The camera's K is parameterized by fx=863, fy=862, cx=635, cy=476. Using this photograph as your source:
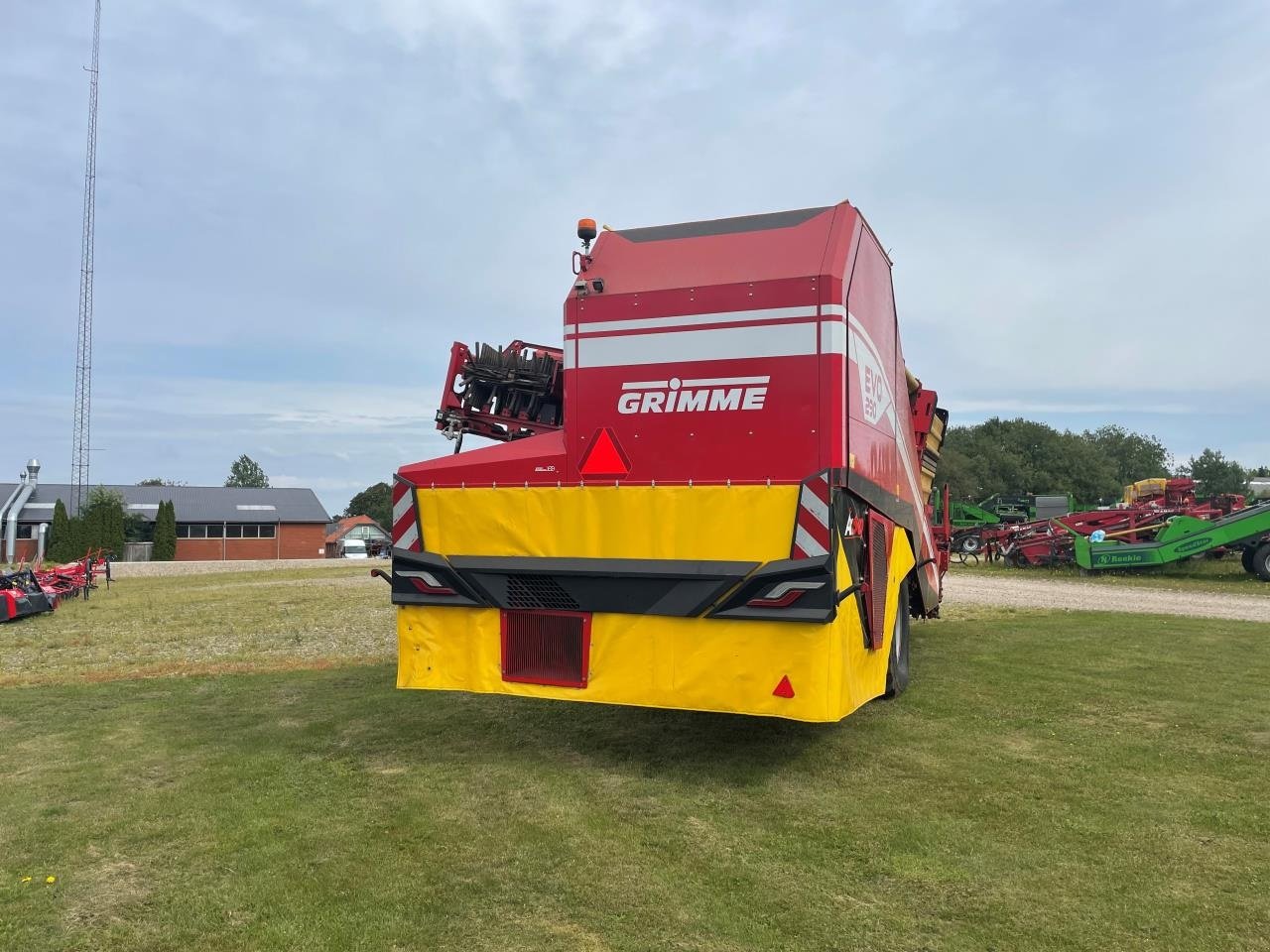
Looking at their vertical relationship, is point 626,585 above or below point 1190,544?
above

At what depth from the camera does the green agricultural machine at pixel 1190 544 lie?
18.5 metres

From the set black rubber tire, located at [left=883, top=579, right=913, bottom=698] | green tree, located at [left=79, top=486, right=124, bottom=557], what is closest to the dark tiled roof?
green tree, located at [left=79, top=486, right=124, bottom=557]

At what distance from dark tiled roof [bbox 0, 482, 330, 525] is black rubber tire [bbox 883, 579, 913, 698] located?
56.6 meters

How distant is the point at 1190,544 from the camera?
759 inches

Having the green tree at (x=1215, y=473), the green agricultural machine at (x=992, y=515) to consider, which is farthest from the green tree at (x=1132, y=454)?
the green agricultural machine at (x=992, y=515)

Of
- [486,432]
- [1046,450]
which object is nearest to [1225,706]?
[486,432]

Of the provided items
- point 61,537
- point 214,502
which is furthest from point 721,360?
point 214,502

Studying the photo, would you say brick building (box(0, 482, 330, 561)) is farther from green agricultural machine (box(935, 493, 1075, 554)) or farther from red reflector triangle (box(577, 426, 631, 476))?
red reflector triangle (box(577, 426, 631, 476))

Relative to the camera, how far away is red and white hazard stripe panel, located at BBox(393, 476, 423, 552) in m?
5.36

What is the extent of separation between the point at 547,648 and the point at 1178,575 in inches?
809

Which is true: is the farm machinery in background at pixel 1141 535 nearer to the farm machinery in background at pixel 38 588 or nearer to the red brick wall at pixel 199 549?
the farm machinery in background at pixel 38 588

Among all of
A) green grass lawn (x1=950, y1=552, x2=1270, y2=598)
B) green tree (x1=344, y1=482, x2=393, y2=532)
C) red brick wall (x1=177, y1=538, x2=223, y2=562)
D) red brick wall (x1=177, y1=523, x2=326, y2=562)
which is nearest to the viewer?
green grass lawn (x1=950, y1=552, x2=1270, y2=598)

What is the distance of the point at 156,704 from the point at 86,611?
10.8 metres

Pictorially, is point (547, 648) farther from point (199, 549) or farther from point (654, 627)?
point (199, 549)
